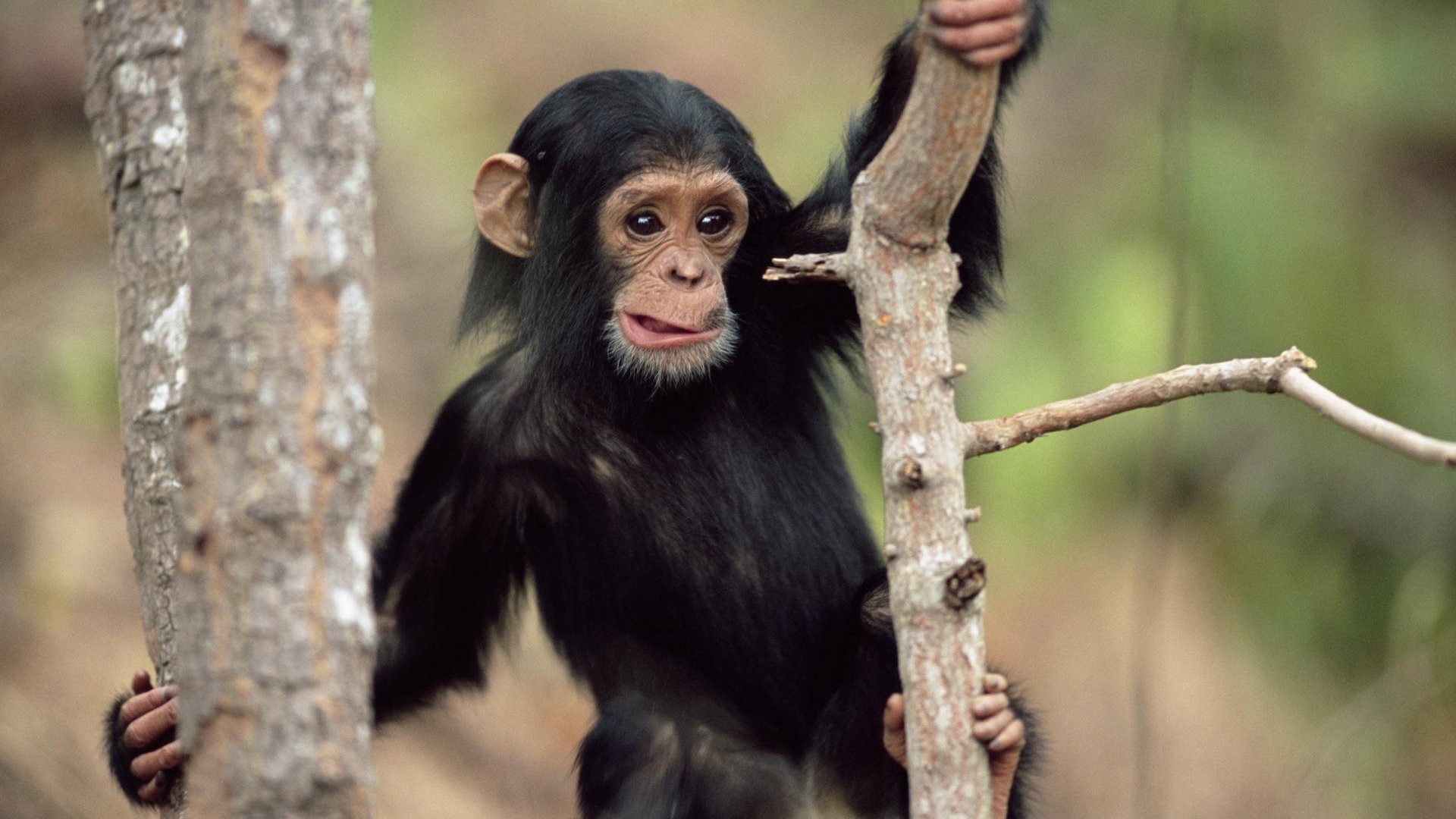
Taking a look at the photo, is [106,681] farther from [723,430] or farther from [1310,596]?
[1310,596]

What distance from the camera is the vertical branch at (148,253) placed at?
3682mm

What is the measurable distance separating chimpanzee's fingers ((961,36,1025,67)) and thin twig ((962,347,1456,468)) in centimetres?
68

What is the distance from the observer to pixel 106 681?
770 centimetres

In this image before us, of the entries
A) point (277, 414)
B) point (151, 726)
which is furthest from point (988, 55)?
point (151, 726)

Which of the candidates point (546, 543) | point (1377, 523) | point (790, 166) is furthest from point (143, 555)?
point (1377, 523)

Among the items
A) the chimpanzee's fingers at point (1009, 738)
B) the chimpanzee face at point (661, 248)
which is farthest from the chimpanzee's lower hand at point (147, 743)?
the chimpanzee's fingers at point (1009, 738)

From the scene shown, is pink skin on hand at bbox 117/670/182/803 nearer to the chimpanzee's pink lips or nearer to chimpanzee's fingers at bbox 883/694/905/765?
the chimpanzee's pink lips

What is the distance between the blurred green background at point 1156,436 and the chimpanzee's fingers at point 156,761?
157 inches

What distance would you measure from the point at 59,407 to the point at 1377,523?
8.45 metres

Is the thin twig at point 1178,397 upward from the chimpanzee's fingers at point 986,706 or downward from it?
upward

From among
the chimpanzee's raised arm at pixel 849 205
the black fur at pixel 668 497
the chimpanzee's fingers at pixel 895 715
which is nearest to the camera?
the chimpanzee's fingers at pixel 895 715

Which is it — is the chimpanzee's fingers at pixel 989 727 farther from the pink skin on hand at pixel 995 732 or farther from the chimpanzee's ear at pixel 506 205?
the chimpanzee's ear at pixel 506 205

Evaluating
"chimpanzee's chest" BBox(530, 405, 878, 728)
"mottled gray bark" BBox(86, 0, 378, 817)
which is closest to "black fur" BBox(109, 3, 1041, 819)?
"chimpanzee's chest" BBox(530, 405, 878, 728)

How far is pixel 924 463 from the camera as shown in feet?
9.43
